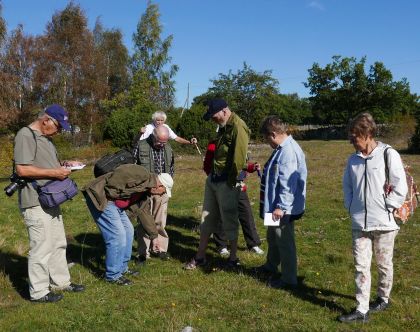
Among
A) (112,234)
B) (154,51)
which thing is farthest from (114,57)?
(112,234)

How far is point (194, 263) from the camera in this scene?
6.34 metres

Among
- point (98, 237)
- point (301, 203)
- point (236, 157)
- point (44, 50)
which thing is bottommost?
point (98, 237)

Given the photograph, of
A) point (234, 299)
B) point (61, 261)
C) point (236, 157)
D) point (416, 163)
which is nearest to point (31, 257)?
point (61, 261)

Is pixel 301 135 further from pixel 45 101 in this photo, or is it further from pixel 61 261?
pixel 61 261

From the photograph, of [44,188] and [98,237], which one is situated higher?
[44,188]

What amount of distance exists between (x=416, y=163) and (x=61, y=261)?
17859 mm

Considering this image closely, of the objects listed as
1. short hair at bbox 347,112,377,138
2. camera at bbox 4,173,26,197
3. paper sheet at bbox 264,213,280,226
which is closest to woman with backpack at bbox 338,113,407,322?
short hair at bbox 347,112,377,138

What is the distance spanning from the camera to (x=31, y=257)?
16.8 ft

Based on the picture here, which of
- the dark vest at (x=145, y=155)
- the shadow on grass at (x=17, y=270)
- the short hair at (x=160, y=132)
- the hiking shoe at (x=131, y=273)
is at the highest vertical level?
the short hair at (x=160, y=132)

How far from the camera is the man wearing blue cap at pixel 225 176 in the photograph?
586cm

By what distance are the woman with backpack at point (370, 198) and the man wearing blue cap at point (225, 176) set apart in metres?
1.60

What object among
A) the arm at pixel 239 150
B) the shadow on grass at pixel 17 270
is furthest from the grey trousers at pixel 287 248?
the shadow on grass at pixel 17 270

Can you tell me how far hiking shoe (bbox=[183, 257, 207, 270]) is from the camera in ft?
20.6

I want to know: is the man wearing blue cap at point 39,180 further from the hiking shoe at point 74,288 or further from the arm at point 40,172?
the hiking shoe at point 74,288
